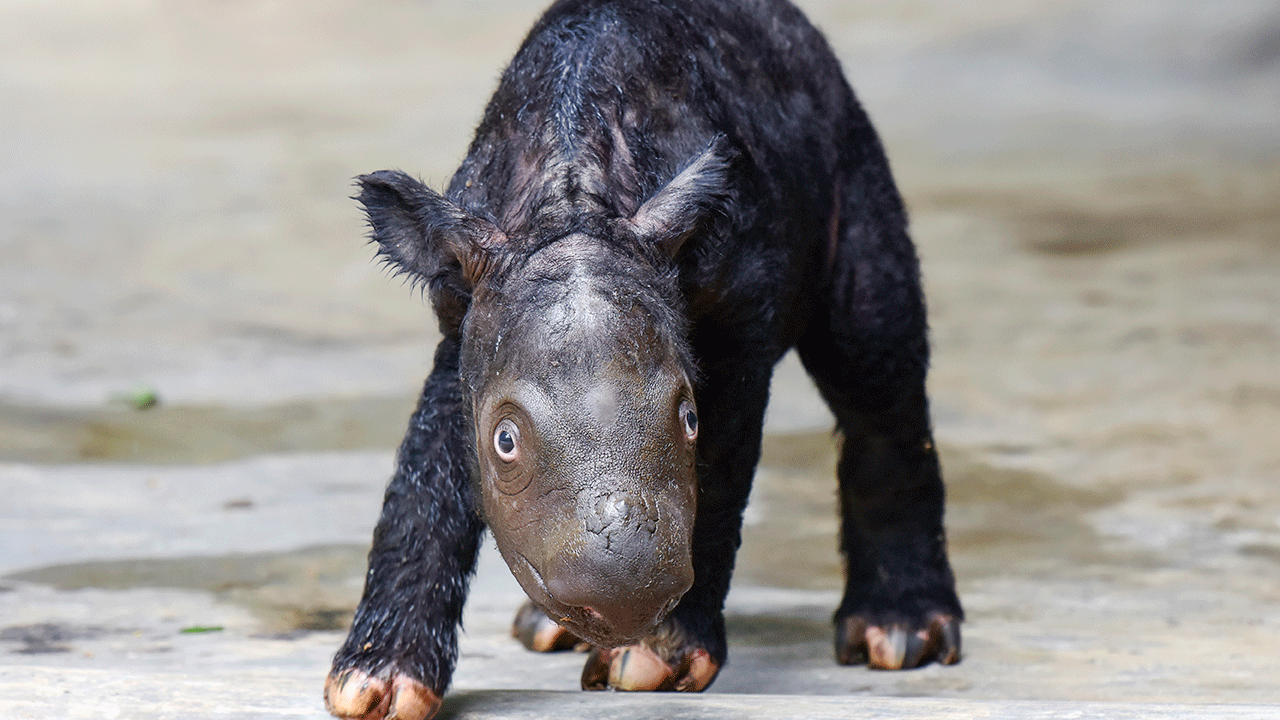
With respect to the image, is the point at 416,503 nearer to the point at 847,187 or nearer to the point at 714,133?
the point at 714,133

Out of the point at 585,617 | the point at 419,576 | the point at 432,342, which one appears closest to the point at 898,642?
the point at 419,576

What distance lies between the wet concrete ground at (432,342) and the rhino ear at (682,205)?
45.2 inches

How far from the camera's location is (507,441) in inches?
133

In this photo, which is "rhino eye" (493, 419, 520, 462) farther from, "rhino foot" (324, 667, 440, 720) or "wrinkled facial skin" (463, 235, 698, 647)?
"rhino foot" (324, 667, 440, 720)

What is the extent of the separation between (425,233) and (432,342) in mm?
7757

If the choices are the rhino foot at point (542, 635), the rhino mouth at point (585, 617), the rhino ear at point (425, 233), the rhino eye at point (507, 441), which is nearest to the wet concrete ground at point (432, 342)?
the rhino foot at point (542, 635)

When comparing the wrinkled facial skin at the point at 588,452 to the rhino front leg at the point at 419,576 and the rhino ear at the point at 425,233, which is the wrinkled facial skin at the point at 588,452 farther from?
the rhino front leg at the point at 419,576

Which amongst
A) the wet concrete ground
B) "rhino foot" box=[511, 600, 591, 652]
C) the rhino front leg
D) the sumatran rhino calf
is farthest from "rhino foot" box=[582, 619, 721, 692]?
"rhino foot" box=[511, 600, 591, 652]

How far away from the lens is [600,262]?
11.5ft

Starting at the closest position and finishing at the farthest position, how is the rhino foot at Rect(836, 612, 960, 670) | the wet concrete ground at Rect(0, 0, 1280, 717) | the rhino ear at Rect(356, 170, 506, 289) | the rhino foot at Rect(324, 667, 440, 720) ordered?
the rhino ear at Rect(356, 170, 506, 289), the rhino foot at Rect(324, 667, 440, 720), the wet concrete ground at Rect(0, 0, 1280, 717), the rhino foot at Rect(836, 612, 960, 670)

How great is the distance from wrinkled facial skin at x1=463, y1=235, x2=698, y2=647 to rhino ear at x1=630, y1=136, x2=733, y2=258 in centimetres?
25

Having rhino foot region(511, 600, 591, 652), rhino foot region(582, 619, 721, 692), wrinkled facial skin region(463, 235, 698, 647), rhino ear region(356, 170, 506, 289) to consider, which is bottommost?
rhino foot region(511, 600, 591, 652)

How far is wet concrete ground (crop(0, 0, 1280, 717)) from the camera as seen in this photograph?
17.0ft

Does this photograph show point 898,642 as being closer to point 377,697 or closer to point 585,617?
point 377,697
